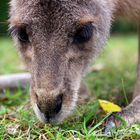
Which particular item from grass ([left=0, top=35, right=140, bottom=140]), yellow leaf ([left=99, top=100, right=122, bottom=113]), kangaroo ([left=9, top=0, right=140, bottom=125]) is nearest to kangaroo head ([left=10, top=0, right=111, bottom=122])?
kangaroo ([left=9, top=0, right=140, bottom=125])

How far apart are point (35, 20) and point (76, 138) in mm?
842

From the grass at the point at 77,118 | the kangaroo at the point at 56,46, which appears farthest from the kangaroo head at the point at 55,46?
the grass at the point at 77,118

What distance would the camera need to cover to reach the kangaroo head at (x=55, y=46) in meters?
3.04

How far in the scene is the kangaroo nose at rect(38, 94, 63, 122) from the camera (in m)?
2.97

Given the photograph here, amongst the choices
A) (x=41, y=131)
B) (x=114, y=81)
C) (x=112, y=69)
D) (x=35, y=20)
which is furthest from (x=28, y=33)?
(x=112, y=69)

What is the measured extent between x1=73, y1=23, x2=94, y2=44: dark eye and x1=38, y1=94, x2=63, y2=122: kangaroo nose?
17.8 inches

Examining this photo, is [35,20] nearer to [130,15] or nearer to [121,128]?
[121,128]

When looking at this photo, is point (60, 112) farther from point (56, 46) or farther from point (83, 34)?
point (83, 34)

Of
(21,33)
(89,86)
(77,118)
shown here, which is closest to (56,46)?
(21,33)

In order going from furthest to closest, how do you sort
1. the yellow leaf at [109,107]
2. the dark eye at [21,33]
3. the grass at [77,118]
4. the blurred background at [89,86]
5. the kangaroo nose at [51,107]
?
the yellow leaf at [109,107] < the blurred background at [89,86] < the dark eye at [21,33] < the grass at [77,118] < the kangaroo nose at [51,107]

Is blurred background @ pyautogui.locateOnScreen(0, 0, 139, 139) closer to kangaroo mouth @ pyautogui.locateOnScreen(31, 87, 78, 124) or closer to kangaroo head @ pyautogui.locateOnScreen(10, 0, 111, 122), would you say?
kangaroo mouth @ pyautogui.locateOnScreen(31, 87, 78, 124)

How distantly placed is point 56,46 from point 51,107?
1.42 feet

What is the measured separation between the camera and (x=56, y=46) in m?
3.15

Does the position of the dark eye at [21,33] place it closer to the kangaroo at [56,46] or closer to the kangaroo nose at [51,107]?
the kangaroo at [56,46]
